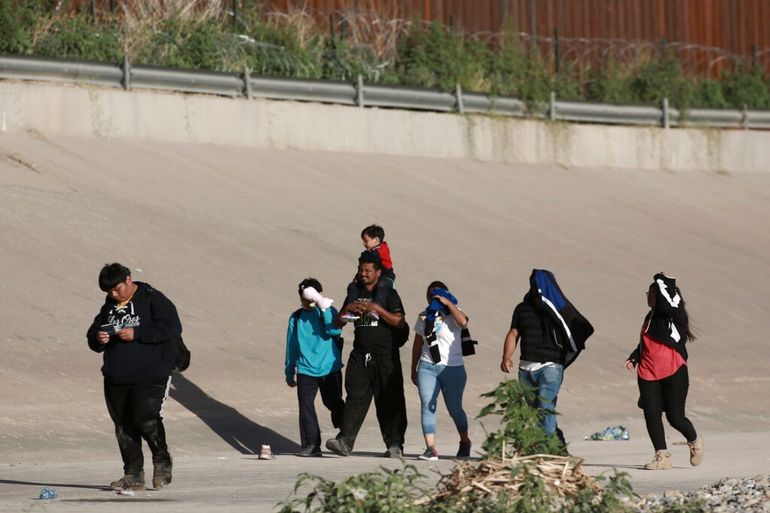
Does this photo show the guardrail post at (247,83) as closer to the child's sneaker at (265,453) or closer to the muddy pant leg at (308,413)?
the muddy pant leg at (308,413)

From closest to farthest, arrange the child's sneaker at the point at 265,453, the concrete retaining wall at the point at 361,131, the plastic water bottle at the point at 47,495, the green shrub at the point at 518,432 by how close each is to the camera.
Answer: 1. the green shrub at the point at 518,432
2. the plastic water bottle at the point at 47,495
3. the child's sneaker at the point at 265,453
4. the concrete retaining wall at the point at 361,131

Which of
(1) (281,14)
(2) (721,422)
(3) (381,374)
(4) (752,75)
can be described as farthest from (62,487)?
(4) (752,75)

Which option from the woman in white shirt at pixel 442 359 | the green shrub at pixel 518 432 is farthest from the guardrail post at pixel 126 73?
the green shrub at pixel 518 432

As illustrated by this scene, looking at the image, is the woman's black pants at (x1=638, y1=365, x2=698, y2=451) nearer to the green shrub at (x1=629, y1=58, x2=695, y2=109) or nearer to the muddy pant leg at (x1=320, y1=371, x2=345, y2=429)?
the muddy pant leg at (x1=320, y1=371, x2=345, y2=429)

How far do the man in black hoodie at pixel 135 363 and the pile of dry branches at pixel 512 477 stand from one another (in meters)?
3.00

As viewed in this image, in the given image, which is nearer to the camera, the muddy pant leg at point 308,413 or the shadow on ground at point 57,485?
the shadow on ground at point 57,485

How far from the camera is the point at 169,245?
19750mm

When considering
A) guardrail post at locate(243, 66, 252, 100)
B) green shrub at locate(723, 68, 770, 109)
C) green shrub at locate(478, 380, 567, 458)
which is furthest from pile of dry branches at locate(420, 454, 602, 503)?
green shrub at locate(723, 68, 770, 109)

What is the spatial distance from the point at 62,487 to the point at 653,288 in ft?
14.3

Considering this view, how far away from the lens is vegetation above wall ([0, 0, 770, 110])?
26125mm

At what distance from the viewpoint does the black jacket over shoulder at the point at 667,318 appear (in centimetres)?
1216

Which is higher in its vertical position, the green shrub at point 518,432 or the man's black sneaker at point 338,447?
the green shrub at point 518,432

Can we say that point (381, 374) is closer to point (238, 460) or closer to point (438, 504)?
point (238, 460)

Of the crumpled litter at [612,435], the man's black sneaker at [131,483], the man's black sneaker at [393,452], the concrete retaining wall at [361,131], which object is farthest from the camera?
the concrete retaining wall at [361,131]
